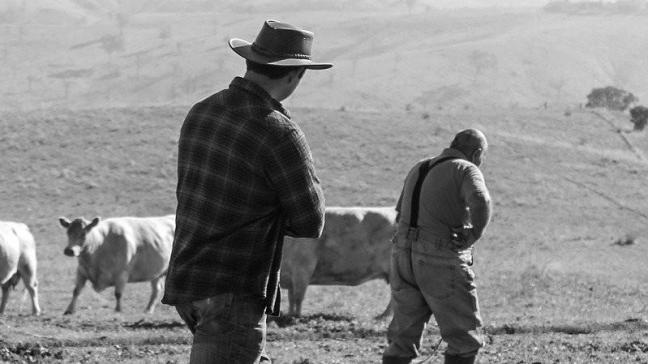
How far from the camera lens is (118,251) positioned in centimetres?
1956

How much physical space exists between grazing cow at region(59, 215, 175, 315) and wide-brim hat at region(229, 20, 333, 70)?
1391cm

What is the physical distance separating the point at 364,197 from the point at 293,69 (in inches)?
1476

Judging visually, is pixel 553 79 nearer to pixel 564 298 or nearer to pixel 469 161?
pixel 564 298

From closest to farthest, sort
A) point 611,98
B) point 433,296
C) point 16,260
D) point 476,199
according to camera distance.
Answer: point 476,199, point 433,296, point 16,260, point 611,98

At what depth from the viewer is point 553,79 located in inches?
6663

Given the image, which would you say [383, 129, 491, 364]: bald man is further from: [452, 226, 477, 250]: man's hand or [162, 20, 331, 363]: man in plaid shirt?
[162, 20, 331, 363]: man in plaid shirt

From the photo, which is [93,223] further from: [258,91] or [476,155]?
[258,91]

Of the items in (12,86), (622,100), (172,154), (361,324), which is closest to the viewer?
(361,324)

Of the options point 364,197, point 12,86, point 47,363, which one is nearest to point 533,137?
point 364,197

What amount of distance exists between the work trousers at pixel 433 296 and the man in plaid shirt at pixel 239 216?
318cm

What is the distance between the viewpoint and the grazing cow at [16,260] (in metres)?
18.4

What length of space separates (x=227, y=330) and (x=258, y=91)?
1.06 meters

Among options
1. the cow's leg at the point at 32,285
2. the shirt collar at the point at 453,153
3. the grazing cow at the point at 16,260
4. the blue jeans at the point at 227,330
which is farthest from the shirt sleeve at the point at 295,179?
the cow's leg at the point at 32,285

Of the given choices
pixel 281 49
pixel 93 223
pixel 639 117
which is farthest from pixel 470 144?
pixel 639 117
